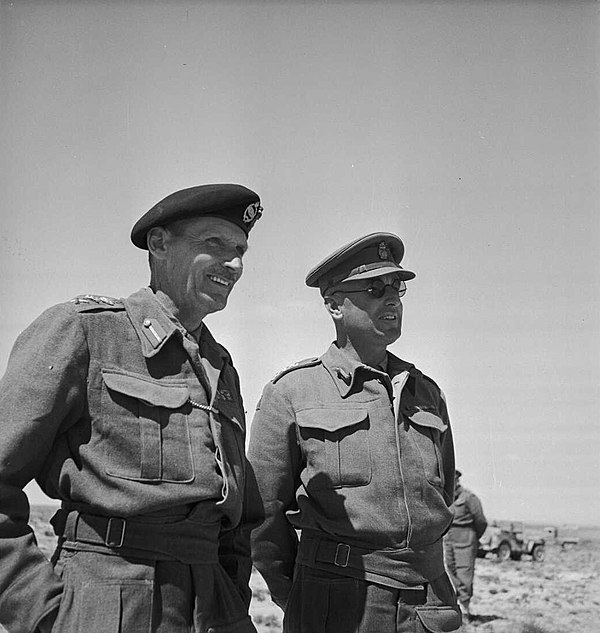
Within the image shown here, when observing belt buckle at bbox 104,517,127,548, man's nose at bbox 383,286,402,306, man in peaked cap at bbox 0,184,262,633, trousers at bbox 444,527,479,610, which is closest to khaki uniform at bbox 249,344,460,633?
man's nose at bbox 383,286,402,306

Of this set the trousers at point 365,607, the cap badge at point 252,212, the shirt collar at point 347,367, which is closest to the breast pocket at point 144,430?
the cap badge at point 252,212

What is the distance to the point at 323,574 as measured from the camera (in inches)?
167

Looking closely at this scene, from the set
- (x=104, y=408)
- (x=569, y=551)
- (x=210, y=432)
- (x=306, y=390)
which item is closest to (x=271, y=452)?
(x=306, y=390)

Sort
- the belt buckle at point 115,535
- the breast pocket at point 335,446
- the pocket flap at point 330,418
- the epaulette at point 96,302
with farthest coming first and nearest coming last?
the pocket flap at point 330,418, the breast pocket at point 335,446, the epaulette at point 96,302, the belt buckle at point 115,535

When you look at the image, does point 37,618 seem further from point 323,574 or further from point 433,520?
point 433,520

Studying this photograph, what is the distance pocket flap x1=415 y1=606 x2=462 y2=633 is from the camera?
13.5ft

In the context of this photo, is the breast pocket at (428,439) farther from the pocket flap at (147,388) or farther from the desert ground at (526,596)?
the desert ground at (526,596)

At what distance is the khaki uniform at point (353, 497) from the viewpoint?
4.14 metres

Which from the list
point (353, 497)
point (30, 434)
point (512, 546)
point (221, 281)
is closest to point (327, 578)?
point (353, 497)

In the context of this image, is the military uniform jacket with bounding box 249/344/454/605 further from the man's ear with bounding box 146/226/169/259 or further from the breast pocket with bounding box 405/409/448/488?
the man's ear with bounding box 146/226/169/259

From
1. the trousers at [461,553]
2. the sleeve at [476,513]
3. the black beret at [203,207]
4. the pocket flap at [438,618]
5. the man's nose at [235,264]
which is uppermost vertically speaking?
the black beret at [203,207]

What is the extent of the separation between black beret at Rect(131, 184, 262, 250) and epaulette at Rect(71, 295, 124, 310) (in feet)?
1.09

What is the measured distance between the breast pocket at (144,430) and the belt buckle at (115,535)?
145 millimetres

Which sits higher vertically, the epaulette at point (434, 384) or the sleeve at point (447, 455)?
the epaulette at point (434, 384)
